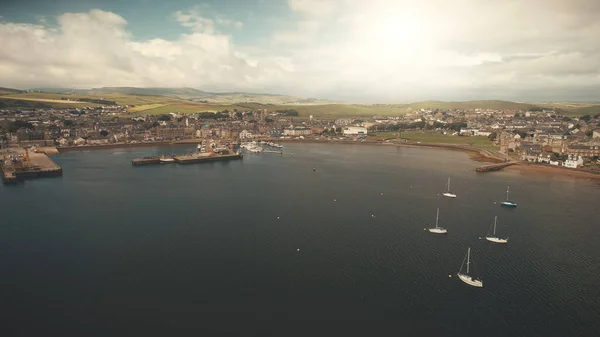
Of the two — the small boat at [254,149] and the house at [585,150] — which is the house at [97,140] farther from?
the house at [585,150]

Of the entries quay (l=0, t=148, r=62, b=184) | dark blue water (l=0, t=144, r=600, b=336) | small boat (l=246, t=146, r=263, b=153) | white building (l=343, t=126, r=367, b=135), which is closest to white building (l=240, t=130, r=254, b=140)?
small boat (l=246, t=146, r=263, b=153)

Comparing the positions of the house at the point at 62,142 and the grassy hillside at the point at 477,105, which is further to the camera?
the grassy hillside at the point at 477,105

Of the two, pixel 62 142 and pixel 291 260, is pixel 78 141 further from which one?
pixel 291 260

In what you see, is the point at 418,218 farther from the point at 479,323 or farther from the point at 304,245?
the point at 479,323

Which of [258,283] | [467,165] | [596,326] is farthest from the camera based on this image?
[467,165]

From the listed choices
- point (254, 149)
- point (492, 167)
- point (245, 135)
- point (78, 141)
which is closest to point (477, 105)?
point (245, 135)

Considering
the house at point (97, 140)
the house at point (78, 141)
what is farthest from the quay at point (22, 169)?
the house at point (97, 140)

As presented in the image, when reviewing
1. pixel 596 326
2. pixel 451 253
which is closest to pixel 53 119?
pixel 451 253

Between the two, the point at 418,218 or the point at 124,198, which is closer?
the point at 418,218
